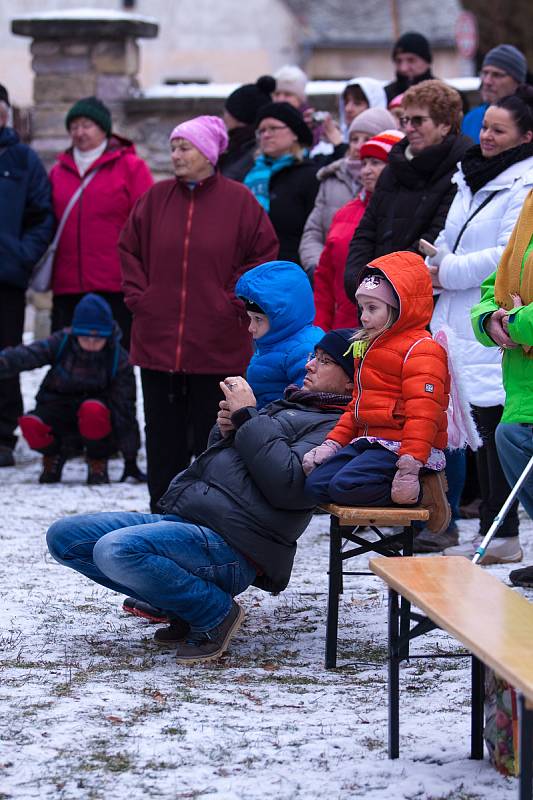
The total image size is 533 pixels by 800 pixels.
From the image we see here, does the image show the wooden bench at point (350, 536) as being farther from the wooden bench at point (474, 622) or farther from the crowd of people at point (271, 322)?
the wooden bench at point (474, 622)

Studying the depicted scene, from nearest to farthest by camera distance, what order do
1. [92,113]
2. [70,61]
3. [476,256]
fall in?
[476,256], [92,113], [70,61]

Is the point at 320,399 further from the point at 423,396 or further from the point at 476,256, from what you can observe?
the point at 476,256

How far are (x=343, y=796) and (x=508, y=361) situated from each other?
7.46 feet

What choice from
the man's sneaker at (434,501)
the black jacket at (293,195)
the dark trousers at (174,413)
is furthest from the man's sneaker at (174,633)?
the black jacket at (293,195)

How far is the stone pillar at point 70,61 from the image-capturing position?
→ 13156 millimetres

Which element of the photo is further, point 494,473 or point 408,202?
point 408,202

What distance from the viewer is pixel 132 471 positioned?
9.46m

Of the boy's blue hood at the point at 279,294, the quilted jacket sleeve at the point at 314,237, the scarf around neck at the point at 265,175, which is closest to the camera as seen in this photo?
the boy's blue hood at the point at 279,294

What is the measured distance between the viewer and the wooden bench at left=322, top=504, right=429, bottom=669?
505 cm

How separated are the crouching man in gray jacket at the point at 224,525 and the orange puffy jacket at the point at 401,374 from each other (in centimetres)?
16

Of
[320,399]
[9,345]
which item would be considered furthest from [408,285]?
[9,345]

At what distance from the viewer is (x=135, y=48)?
44.8 ft

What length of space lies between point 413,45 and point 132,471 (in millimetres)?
3402

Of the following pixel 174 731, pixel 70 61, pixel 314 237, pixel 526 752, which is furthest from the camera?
pixel 70 61
